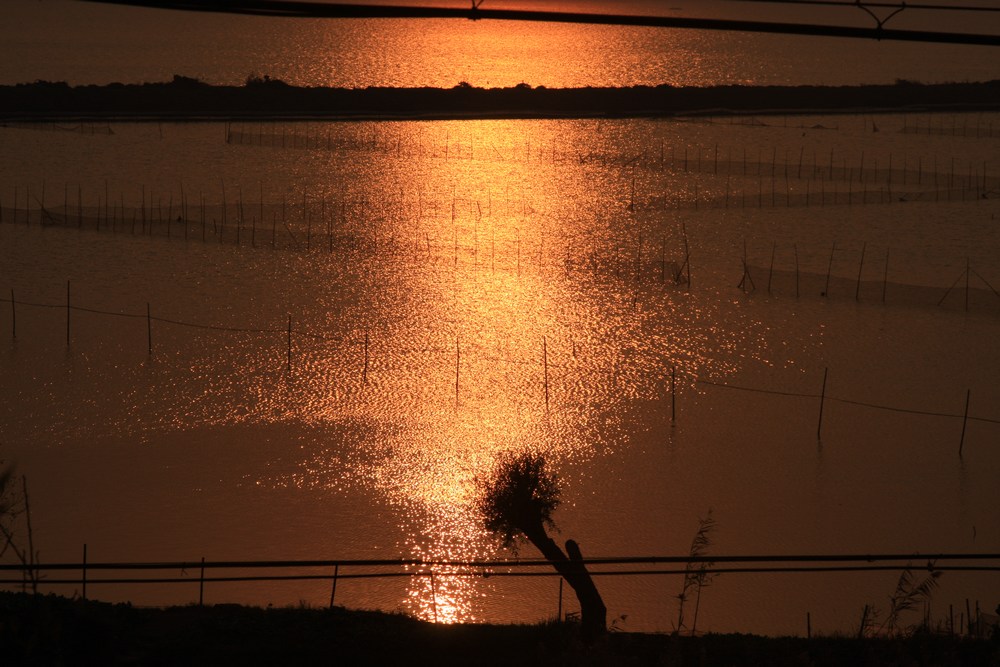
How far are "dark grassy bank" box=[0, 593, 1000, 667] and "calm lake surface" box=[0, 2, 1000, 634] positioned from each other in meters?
1.05

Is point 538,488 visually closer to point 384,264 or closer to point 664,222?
point 384,264

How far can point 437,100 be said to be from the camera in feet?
87.0

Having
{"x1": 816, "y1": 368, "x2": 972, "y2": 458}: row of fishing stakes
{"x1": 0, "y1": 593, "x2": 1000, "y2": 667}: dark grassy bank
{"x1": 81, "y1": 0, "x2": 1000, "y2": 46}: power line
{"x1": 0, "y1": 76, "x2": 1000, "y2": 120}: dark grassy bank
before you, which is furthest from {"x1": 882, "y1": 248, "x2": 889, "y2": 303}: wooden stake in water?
{"x1": 0, "y1": 76, "x2": 1000, "y2": 120}: dark grassy bank

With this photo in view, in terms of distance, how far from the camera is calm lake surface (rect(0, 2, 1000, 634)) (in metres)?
8.70

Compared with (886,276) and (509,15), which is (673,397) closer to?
(886,276)

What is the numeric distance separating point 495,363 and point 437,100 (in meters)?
15.5

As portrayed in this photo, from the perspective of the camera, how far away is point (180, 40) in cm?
4341

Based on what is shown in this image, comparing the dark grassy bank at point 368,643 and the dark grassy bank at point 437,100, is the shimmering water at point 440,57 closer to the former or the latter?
the dark grassy bank at point 437,100

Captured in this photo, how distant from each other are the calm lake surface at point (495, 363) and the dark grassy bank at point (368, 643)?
1052mm

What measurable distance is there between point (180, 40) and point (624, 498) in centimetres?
3781

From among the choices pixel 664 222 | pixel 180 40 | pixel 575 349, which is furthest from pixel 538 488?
pixel 180 40

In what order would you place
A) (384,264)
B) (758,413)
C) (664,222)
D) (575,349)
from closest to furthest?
(758,413) < (575,349) < (384,264) < (664,222)

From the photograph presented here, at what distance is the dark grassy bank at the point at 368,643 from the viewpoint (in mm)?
5148

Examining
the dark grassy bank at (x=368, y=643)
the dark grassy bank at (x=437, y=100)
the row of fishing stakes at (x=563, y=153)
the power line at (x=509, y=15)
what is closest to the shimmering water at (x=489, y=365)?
the row of fishing stakes at (x=563, y=153)
